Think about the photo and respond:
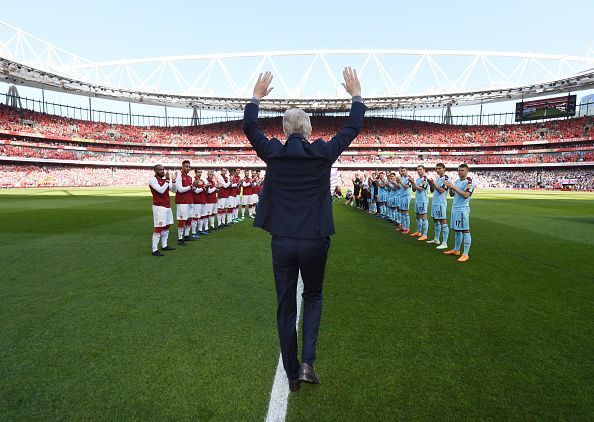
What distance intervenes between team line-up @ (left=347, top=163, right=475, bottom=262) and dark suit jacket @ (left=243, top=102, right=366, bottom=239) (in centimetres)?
577

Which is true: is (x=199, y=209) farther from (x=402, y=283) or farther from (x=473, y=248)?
(x=473, y=248)

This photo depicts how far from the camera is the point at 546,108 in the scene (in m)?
58.0

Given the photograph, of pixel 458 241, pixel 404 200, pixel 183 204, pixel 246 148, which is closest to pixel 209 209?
pixel 183 204

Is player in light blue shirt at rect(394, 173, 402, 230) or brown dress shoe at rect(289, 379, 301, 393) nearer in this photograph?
brown dress shoe at rect(289, 379, 301, 393)

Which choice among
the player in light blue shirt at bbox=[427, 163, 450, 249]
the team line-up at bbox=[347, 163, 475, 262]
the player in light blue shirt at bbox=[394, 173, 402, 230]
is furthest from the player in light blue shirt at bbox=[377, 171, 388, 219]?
the player in light blue shirt at bbox=[427, 163, 450, 249]

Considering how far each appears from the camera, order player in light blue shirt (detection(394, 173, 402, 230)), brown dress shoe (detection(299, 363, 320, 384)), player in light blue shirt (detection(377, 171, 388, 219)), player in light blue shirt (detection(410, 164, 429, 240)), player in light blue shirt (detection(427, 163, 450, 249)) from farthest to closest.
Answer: player in light blue shirt (detection(377, 171, 388, 219)) < player in light blue shirt (detection(394, 173, 402, 230)) < player in light blue shirt (detection(410, 164, 429, 240)) < player in light blue shirt (detection(427, 163, 450, 249)) < brown dress shoe (detection(299, 363, 320, 384))

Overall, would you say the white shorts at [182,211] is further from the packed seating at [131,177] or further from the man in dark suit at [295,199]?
the packed seating at [131,177]

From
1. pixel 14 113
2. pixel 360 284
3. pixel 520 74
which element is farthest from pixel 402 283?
pixel 14 113

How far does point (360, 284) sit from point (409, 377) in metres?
2.77

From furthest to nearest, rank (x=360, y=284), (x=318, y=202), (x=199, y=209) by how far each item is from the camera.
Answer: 1. (x=199, y=209)
2. (x=360, y=284)
3. (x=318, y=202)

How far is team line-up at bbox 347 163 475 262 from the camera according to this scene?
7988 millimetres

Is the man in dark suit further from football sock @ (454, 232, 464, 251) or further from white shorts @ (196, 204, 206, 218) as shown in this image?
white shorts @ (196, 204, 206, 218)

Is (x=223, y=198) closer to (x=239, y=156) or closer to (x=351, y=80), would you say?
(x=351, y=80)

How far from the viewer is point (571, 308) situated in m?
4.88
